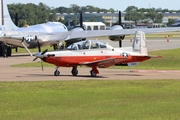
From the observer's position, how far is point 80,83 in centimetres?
2661

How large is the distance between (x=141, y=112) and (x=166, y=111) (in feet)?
2.71

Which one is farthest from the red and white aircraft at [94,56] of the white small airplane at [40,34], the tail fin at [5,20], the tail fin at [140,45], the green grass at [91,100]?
the tail fin at [5,20]

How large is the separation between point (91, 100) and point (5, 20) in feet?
115

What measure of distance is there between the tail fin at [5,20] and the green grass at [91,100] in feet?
91.2

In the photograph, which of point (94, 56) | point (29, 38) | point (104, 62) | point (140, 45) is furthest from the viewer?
point (29, 38)

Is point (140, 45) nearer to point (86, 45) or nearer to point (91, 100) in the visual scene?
point (86, 45)

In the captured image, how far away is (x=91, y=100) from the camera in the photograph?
71.1ft

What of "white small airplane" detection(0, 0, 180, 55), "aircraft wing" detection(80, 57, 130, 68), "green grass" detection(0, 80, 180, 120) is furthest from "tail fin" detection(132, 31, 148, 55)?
"white small airplane" detection(0, 0, 180, 55)

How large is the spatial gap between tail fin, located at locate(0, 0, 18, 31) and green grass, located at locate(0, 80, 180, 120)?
27.8m

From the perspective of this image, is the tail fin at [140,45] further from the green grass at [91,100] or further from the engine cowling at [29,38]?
the engine cowling at [29,38]

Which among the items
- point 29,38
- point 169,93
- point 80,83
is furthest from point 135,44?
point 29,38

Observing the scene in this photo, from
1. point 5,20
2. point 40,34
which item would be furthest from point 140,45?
point 5,20

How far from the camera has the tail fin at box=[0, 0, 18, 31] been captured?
54.2 meters

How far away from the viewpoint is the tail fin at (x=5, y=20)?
5419cm
